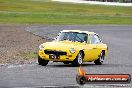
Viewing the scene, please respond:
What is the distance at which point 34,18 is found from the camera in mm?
75875

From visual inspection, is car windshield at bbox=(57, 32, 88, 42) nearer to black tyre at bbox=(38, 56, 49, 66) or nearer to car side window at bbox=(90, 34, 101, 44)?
car side window at bbox=(90, 34, 101, 44)

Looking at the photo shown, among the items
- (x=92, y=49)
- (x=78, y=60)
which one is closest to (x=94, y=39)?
(x=92, y=49)

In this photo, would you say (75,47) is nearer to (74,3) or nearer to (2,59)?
(2,59)

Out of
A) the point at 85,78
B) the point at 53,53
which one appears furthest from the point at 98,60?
the point at 85,78

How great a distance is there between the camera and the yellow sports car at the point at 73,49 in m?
20.8

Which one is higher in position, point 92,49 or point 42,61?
point 92,49

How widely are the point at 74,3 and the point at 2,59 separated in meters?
99.1

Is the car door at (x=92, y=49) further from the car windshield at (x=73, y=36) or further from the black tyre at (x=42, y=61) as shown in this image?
the black tyre at (x=42, y=61)

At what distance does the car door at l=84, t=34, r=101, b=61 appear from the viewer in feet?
72.3

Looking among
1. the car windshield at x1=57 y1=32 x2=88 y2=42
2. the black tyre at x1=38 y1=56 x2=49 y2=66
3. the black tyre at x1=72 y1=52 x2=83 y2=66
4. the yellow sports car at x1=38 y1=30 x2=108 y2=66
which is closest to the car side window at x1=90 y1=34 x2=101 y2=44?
the yellow sports car at x1=38 y1=30 x2=108 y2=66

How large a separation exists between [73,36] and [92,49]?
826 millimetres

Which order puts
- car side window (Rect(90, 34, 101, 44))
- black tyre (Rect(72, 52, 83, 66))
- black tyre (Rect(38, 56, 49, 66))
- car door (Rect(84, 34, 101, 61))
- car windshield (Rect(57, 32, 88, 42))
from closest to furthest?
black tyre (Rect(72, 52, 83, 66)), black tyre (Rect(38, 56, 49, 66)), car door (Rect(84, 34, 101, 61)), car windshield (Rect(57, 32, 88, 42)), car side window (Rect(90, 34, 101, 44))

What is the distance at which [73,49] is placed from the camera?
826 inches

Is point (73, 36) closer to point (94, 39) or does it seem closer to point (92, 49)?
point (92, 49)
